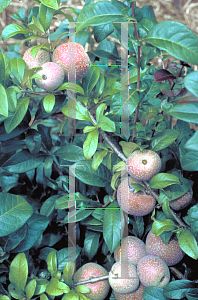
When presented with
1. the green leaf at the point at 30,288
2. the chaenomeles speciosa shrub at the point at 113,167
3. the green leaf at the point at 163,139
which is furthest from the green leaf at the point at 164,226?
the green leaf at the point at 30,288

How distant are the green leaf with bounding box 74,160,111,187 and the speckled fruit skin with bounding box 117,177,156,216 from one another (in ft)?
0.13

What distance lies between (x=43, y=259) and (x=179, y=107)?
423 millimetres

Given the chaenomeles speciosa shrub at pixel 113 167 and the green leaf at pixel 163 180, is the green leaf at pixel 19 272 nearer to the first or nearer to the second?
the chaenomeles speciosa shrub at pixel 113 167

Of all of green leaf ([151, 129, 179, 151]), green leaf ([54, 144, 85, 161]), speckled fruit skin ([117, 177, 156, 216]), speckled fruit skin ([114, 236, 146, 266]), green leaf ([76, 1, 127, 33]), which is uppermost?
green leaf ([76, 1, 127, 33])

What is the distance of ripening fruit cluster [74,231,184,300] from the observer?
0.46m

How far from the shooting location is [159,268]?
17.9 inches

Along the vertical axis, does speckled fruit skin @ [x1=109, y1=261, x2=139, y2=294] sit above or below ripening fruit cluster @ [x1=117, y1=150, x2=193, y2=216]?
below

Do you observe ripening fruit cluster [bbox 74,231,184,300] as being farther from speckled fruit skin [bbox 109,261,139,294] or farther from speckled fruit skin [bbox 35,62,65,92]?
speckled fruit skin [bbox 35,62,65,92]

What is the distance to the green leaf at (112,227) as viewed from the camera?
17.8 inches

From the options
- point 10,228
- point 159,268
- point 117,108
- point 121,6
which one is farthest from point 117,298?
point 121,6

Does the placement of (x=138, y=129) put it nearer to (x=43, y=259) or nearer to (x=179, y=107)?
(x=179, y=107)

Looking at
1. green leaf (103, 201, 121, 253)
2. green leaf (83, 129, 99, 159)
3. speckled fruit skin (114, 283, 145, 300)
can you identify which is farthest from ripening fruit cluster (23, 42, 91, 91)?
speckled fruit skin (114, 283, 145, 300)

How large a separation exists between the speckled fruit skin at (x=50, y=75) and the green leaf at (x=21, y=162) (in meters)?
0.16

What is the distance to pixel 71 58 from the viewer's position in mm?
466
